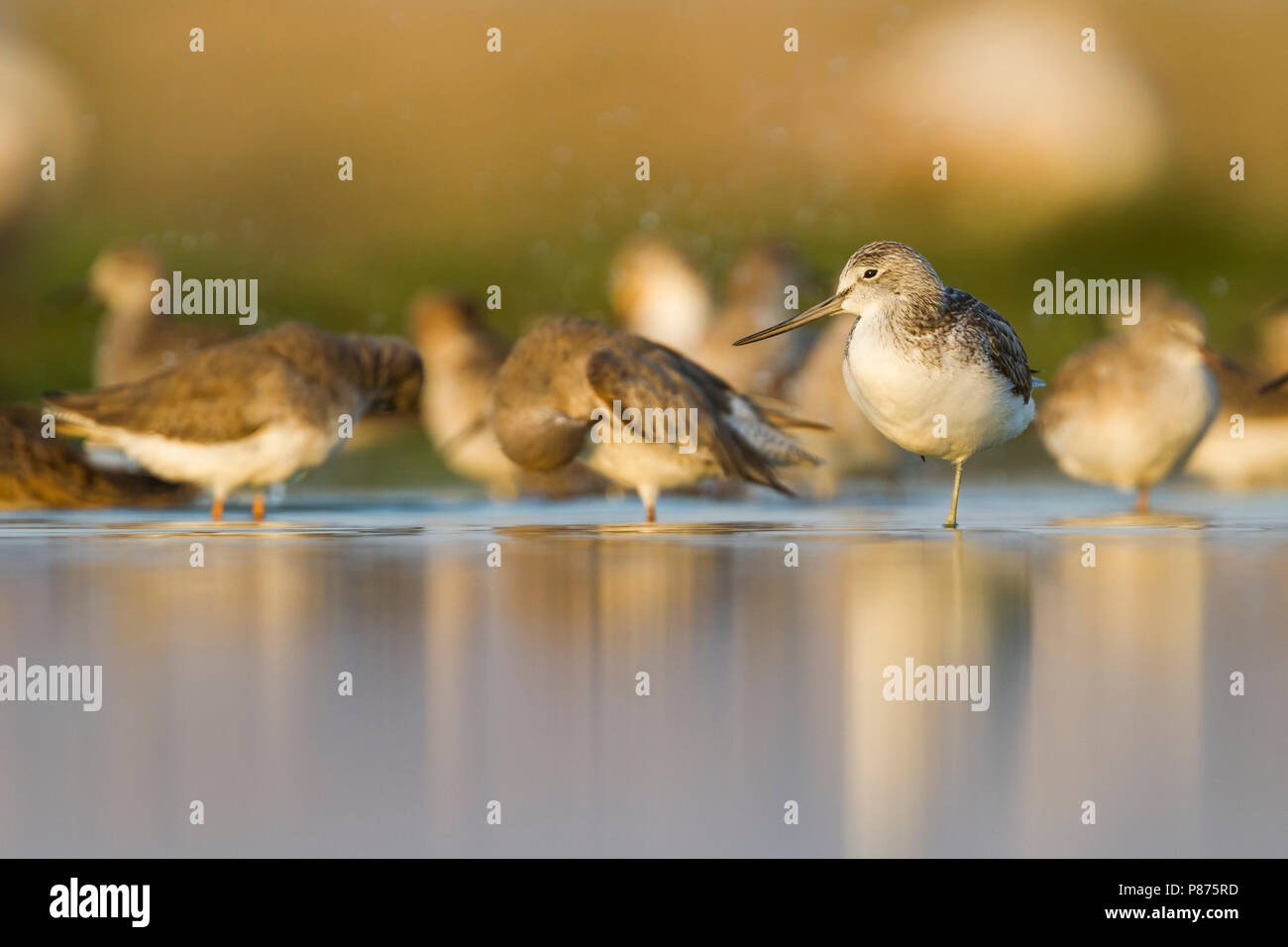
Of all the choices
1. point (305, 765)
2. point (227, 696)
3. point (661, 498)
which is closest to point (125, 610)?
point (227, 696)

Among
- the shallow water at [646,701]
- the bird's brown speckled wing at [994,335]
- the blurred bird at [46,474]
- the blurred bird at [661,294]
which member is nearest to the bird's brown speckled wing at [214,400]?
the blurred bird at [46,474]

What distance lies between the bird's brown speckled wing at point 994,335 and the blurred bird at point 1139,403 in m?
1.53

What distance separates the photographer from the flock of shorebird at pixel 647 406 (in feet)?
26.3

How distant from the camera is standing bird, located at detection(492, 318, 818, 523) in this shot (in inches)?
344

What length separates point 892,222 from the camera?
22.6 m

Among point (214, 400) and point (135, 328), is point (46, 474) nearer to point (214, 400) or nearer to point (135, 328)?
point (214, 400)

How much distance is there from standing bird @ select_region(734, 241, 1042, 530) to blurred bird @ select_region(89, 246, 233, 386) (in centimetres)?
503

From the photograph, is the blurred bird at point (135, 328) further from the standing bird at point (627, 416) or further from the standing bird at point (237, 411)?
the standing bird at point (627, 416)

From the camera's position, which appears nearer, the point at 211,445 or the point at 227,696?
the point at 227,696

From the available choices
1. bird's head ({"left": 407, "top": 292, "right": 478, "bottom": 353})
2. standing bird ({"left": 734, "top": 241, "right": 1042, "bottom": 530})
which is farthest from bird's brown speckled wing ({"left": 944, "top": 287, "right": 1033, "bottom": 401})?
bird's head ({"left": 407, "top": 292, "right": 478, "bottom": 353})

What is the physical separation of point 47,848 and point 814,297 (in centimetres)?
1154

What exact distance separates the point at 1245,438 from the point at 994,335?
4.36 m

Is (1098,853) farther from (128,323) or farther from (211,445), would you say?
(128,323)

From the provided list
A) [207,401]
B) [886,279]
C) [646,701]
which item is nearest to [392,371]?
[207,401]
